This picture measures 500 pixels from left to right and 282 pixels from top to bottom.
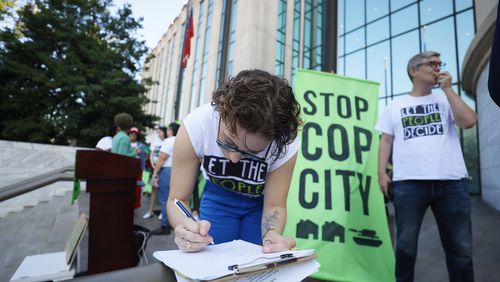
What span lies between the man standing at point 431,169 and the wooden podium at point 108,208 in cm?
218

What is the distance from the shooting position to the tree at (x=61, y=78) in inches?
372

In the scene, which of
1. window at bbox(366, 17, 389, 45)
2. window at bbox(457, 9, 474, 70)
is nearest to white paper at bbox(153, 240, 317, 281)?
window at bbox(457, 9, 474, 70)

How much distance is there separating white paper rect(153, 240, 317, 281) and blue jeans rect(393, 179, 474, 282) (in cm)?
154

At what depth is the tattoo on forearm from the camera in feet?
4.15

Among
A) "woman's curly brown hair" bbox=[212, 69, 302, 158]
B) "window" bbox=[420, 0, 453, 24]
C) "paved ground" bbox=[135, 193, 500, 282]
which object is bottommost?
"paved ground" bbox=[135, 193, 500, 282]

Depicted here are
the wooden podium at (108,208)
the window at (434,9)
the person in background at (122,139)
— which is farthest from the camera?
the window at (434,9)

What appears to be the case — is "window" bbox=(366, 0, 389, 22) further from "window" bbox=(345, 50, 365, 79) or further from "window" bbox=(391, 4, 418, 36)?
"window" bbox=(345, 50, 365, 79)

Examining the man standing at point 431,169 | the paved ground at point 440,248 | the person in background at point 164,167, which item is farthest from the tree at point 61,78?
the man standing at point 431,169

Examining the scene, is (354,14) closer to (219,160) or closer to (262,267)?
(219,160)

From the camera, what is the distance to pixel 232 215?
144cm

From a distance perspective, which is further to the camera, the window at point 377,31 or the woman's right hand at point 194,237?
the window at point 377,31

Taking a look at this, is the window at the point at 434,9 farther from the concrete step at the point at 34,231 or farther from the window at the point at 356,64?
the concrete step at the point at 34,231

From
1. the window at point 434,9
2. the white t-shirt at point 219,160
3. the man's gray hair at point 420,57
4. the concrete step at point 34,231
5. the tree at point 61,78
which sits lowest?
the concrete step at point 34,231

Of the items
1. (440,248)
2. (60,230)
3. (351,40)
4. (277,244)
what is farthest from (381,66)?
(277,244)
